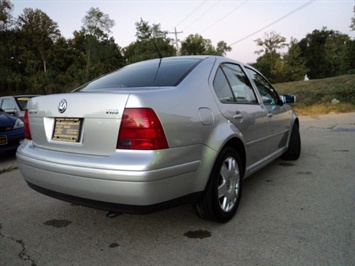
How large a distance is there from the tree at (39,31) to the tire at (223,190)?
46376mm

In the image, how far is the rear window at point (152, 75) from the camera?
2602mm

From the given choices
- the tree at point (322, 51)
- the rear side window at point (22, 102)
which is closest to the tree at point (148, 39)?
the tree at point (322, 51)

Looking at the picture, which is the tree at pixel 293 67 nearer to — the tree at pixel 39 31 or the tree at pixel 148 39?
the tree at pixel 148 39

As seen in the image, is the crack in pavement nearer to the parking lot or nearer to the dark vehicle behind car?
the parking lot

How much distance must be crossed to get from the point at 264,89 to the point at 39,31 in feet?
160

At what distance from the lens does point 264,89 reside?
403cm

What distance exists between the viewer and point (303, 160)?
494 cm

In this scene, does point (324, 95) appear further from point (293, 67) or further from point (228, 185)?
point (293, 67)

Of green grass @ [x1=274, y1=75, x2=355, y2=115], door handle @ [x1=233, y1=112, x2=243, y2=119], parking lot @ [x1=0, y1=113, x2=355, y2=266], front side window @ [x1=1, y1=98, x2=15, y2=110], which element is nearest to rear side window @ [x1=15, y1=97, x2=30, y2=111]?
front side window @ [x1=1, y1=98, x2=15, y2=110]

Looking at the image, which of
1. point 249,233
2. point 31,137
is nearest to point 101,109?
point 31,137

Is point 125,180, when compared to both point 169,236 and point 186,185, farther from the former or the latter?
point 169,236

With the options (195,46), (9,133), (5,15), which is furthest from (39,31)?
(9,133)

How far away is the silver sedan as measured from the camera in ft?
6.78

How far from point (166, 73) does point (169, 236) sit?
140 centimetres
